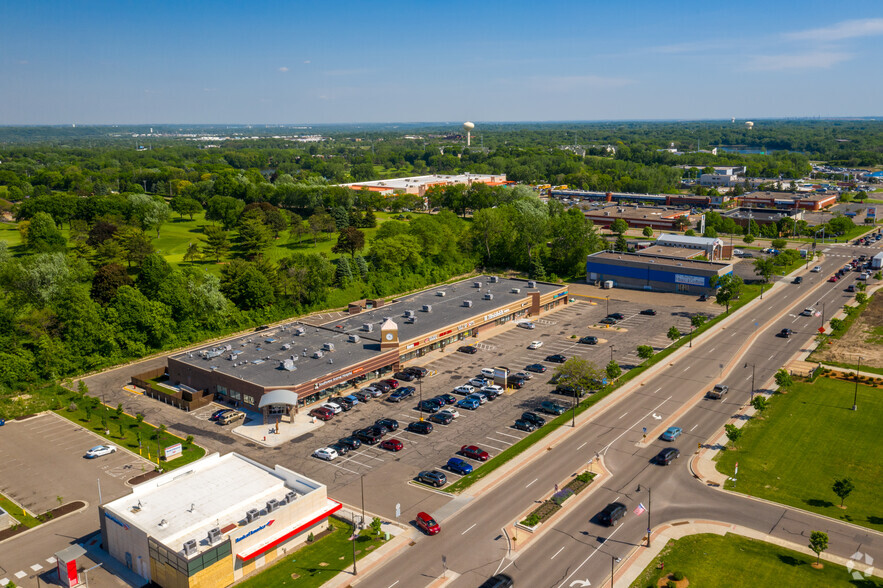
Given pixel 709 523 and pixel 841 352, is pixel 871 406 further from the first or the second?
pixel 709 523

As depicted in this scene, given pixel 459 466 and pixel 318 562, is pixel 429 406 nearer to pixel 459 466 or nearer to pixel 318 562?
pixel 459 466

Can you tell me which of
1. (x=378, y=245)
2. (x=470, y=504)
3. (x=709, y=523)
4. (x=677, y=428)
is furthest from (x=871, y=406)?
(x=378, y=245)

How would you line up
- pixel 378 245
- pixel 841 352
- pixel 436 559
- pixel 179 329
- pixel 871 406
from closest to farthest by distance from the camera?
pixel 436 559
pixel 871 406
pixel 841 352
pixel 179 329
pixel 378 245

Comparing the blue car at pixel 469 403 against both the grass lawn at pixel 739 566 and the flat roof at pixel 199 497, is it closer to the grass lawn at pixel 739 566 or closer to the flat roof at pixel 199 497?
the flat roof at pixel 199 497

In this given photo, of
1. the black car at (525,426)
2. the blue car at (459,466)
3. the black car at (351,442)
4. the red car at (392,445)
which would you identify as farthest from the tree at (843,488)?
the black car at (351,442)

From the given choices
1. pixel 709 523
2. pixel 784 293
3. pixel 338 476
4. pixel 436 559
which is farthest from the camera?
pixel 784 293

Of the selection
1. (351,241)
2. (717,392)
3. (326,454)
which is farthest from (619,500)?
(351,241)

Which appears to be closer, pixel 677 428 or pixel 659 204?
pixel 677 428
